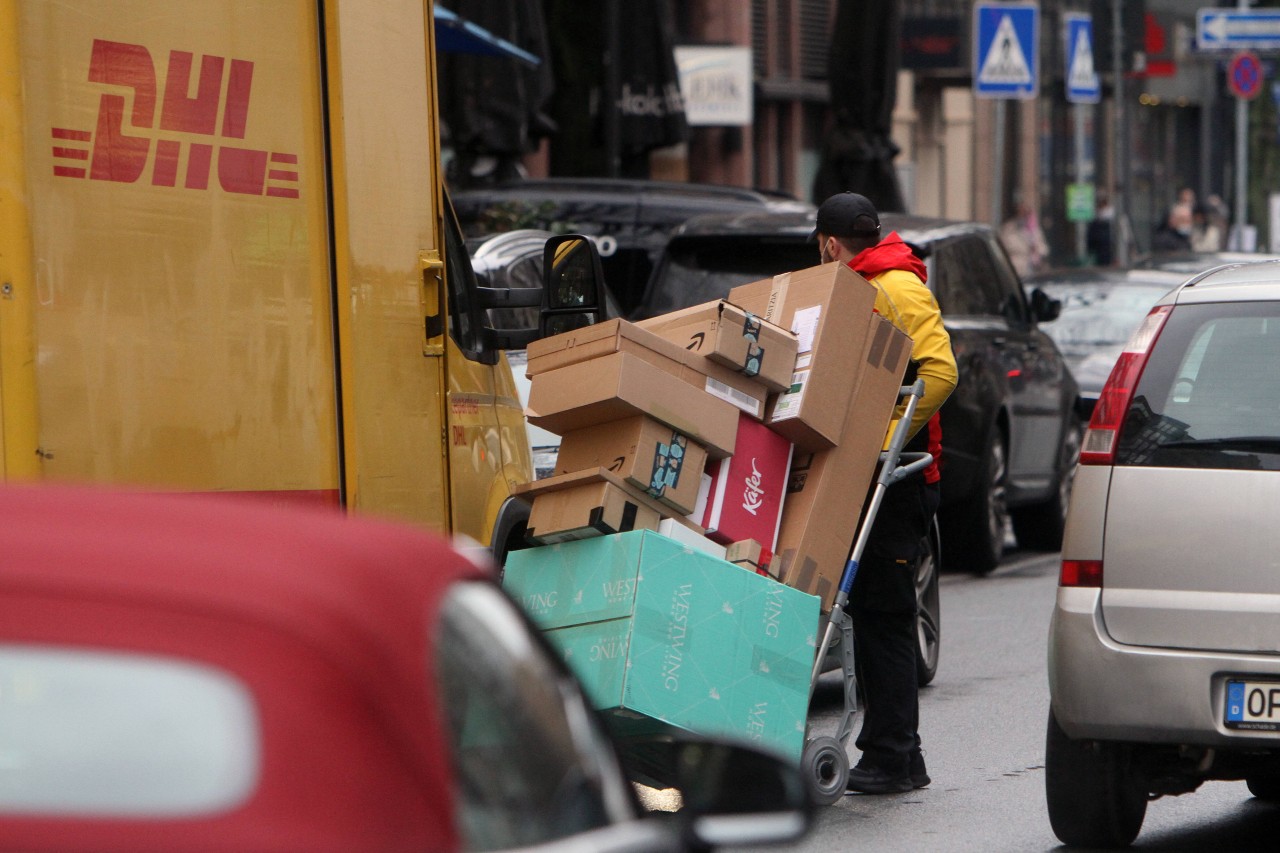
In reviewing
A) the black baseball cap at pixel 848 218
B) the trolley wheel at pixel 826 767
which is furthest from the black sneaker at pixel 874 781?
the black baseball cap at pixel 848 218

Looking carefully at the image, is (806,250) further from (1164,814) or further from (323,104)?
(323,104)

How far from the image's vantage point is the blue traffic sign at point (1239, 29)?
90.2ft

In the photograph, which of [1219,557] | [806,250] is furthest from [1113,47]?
[1219,557]

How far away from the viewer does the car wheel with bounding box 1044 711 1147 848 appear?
5551mm

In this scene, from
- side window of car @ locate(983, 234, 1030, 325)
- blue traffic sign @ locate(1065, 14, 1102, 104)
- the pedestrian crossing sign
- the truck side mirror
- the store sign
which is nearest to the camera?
the truck side mirror

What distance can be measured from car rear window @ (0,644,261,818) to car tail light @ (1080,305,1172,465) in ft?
12.1

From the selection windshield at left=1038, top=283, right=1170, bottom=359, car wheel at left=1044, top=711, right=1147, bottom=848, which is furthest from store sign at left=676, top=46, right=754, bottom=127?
car wheel at left=1044, top=711, right=1147, bottom=848

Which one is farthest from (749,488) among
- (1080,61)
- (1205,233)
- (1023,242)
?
(1205,233)

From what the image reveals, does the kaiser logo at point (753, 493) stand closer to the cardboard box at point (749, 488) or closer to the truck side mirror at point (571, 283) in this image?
the cardboard box at point (749, 488)

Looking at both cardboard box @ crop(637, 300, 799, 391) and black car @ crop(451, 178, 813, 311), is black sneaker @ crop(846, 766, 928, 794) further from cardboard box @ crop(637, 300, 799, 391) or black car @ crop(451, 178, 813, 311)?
black car @ crop(451, 178, 813, 311)

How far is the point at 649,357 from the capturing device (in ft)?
19.1

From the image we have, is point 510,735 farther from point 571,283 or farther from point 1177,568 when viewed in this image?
point 571,283

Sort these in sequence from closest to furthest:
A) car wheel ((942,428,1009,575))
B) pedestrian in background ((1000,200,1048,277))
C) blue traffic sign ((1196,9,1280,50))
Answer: car wheel ((942,428,1009,575)) < pedestrian in background ((1000,200,1048,277)) < blue traffic sign ((1196,9,1280,50))

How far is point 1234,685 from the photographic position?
5094 millimetres
